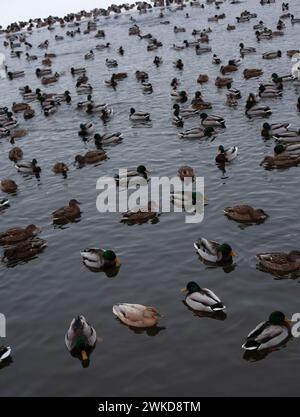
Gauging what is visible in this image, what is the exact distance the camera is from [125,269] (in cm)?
1883

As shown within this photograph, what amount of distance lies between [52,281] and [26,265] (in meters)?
1.82

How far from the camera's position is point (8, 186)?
2692 cm

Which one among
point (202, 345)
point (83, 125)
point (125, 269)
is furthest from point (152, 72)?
point (202, 345)

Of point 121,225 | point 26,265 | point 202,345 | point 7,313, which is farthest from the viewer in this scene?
point 121,225

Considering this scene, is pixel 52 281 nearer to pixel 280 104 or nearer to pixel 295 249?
pixel 295 249

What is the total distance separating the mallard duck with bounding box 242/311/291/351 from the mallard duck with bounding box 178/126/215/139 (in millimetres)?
17460

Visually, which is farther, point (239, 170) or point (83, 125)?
point (83, 125)

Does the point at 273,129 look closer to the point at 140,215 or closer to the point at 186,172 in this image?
the point at 186,172

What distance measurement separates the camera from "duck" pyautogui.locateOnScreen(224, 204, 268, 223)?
20438 mm

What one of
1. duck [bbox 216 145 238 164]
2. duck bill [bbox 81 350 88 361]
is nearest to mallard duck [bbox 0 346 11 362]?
duck bill [bbox 81 350 88 361]

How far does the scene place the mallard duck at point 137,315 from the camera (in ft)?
50.8

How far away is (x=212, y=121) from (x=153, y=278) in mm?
16036

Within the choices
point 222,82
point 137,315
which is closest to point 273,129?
point 222,82
